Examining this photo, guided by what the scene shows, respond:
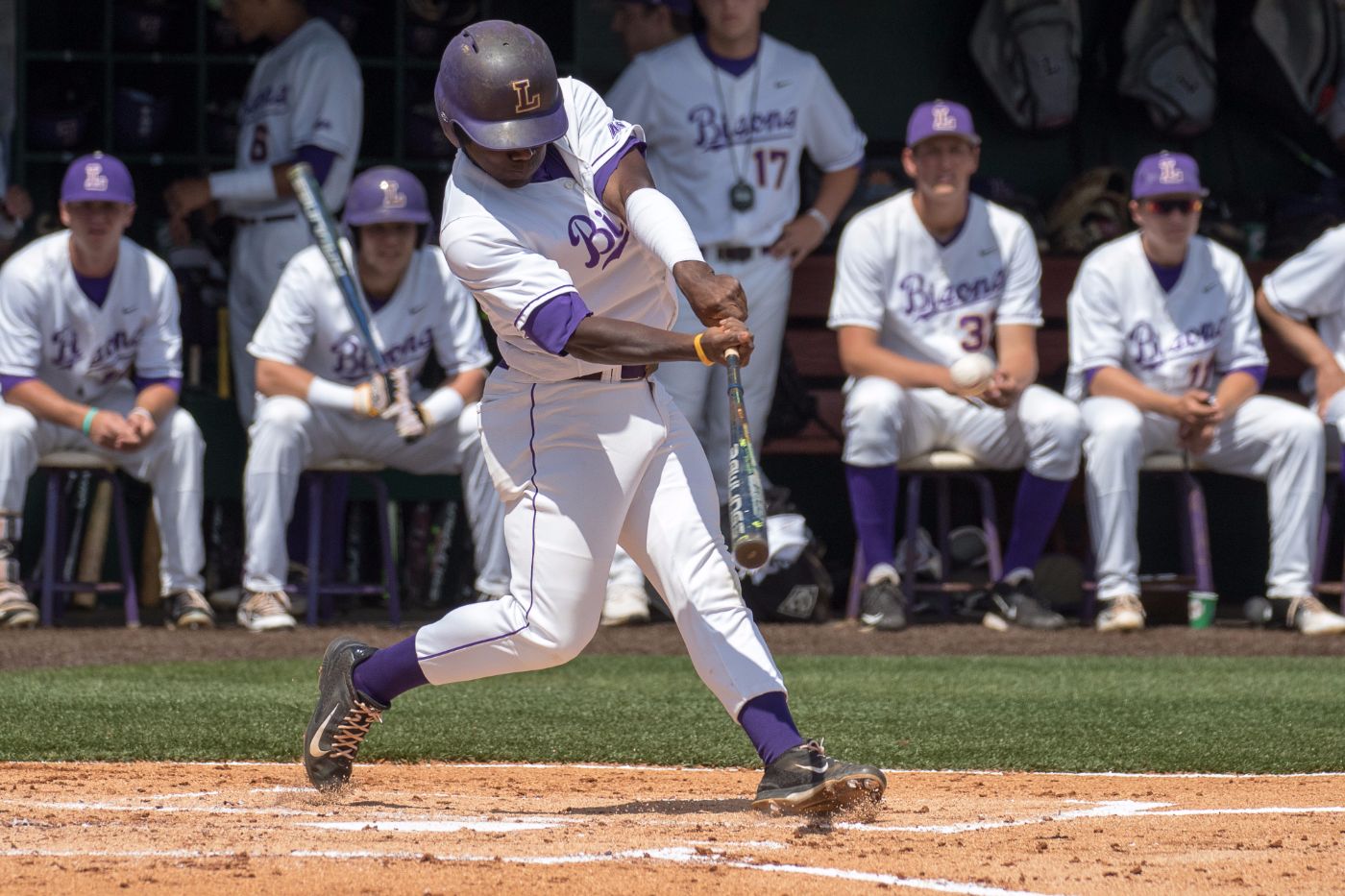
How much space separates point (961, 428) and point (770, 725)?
3.86 meters

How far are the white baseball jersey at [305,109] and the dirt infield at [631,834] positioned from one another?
3958mm

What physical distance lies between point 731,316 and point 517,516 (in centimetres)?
63

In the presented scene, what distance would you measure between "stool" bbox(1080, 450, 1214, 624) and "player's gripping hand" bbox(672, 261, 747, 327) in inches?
162

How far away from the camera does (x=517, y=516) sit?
152 inches

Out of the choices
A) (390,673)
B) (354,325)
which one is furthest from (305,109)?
(390,673)

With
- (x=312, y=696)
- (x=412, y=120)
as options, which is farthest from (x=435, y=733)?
(x=412, y=120)

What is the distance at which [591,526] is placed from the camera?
3.81 m

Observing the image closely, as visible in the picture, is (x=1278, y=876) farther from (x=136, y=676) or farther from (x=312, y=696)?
(x=136, y=676)

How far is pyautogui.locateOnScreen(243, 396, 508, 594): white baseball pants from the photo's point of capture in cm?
715

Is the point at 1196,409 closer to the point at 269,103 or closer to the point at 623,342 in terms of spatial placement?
the point at 269,103

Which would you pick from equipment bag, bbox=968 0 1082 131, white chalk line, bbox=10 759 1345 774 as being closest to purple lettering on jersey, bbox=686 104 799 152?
equipment bag, bbox=968 0 1082 131

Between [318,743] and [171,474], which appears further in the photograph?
[171,474]

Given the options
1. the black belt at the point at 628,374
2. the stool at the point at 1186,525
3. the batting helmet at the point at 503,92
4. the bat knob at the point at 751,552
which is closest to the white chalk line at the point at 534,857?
the bat knob at the point at 751,552

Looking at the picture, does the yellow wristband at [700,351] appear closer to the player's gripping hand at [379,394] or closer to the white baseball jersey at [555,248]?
the white baseball jersey at [555,248]
